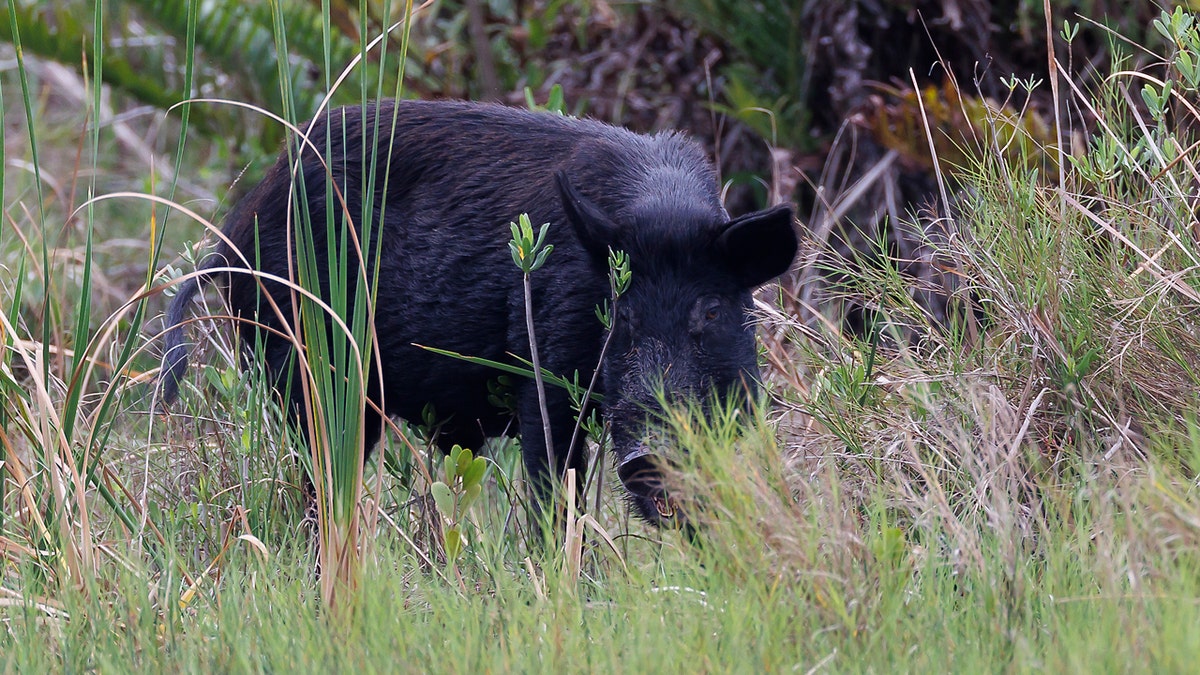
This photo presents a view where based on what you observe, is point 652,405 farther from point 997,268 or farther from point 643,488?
point 997,268

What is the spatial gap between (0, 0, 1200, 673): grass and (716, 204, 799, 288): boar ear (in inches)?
10.8

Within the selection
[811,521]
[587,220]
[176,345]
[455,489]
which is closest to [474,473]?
[455,489]

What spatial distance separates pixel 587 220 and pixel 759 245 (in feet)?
1.48

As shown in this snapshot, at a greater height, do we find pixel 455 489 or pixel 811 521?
pixel 811 521

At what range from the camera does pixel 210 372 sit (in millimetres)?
4152

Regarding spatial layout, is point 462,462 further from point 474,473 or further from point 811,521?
point 811,521

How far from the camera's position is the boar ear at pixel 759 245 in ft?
11.7

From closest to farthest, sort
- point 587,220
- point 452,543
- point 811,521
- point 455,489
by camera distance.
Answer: point 811,521 → point 452,543 → point 455,489 → point 587,220

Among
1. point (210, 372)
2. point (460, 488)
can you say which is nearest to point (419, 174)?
point (210, 372)

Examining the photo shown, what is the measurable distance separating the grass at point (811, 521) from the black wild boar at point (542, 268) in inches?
7.4

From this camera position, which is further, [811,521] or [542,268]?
[542,268]

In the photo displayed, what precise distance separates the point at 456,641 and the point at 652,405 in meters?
1.10

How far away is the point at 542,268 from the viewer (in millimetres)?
4047

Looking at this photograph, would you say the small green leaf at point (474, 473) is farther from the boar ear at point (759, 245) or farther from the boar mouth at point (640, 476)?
the boar ear at point (759, 245)
